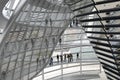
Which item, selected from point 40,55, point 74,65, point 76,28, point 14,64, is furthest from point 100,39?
point 74,65

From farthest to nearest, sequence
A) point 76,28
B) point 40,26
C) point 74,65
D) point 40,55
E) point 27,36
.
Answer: point 74,65
point 76,28
point 40,55
point 40,26
point 27,36

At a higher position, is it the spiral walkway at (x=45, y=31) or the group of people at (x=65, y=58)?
the group of people at (x=65, y=58)

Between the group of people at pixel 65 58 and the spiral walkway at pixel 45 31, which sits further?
the group of people at pixel 65 58

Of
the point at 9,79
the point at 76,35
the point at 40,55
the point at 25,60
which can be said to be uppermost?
the point at 76,35

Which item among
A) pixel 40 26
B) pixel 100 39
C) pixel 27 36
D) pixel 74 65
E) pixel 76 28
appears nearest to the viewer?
pixel 100 39

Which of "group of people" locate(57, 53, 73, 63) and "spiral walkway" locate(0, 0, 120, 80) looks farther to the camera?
"group of people" locate(57, 53, 73, 63)

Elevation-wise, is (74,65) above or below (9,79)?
Answer: above

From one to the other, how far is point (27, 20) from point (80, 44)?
18384 millimetres

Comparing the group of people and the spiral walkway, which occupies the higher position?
the group of people

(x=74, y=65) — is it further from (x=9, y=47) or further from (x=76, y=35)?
(x=9, y=47)

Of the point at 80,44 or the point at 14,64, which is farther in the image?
the point at 80,44

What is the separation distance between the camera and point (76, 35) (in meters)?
33.3

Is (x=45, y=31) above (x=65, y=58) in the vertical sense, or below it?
below

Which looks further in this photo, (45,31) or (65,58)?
(65,58)
